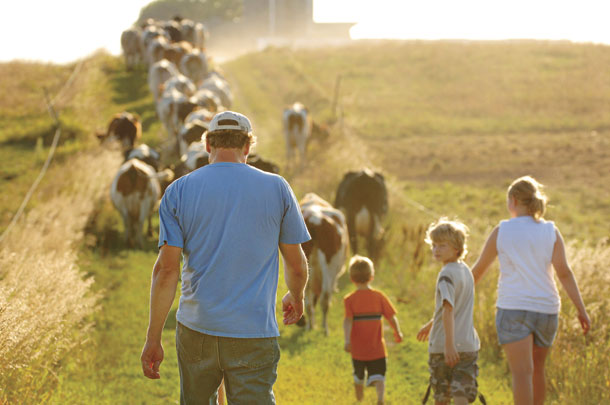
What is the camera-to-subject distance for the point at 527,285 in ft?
17.4

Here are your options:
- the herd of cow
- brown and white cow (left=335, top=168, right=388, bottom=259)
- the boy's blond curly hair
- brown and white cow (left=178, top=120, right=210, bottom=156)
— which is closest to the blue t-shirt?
the boy's blond curly hair

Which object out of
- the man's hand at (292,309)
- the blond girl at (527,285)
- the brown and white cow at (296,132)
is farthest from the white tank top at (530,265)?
the brown and white cow at (296,132)

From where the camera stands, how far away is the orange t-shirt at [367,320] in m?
6.22

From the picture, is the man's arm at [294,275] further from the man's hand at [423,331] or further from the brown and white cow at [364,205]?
the brown and white cow at [364,205]

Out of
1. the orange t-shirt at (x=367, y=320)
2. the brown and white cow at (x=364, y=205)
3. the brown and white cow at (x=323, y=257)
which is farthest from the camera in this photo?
the brown and white cow at (x=364, y=205)

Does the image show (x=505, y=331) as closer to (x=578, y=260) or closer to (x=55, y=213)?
(x=578, y=260)

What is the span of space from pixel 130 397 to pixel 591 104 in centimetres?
3685

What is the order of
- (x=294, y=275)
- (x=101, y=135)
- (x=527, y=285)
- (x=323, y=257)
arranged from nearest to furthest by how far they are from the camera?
(x=294, y=275) < (x=527, y=285) < (x=323, y=257) < (x=101, y=135)

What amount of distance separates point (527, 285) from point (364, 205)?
7.25 m

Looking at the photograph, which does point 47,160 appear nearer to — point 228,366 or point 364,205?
point 364,205

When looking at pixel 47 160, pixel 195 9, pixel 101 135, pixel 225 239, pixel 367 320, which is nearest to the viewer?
pixel 225 239

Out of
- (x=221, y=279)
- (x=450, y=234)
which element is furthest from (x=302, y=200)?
(x=221, y=279)

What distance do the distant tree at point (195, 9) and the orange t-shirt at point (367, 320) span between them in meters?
96.7

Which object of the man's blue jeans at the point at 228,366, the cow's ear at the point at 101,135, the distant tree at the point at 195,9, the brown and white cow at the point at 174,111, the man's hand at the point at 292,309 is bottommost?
the man's blue jeans at the point at 228,366
